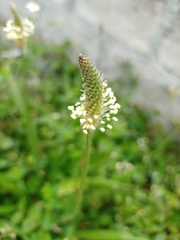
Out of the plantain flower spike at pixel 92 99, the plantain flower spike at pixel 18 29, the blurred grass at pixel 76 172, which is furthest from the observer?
the blurred grass at pixel 76 172

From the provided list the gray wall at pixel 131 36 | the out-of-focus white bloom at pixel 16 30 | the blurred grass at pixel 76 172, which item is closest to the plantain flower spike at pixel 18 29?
the out-of-focus white bloom at pixel 16 30

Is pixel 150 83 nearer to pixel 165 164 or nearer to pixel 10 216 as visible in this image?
pixel 165 164

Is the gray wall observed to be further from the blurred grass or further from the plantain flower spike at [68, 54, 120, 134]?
the plantain flower spike at [68, 54, 120, 134]

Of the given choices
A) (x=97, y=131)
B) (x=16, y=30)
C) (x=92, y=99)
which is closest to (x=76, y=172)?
(x=97, y=131)

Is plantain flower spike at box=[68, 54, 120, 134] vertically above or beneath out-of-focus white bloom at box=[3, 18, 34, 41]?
beneath

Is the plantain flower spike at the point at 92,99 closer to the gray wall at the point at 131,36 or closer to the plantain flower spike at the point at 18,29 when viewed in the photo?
the plantain flower spike at the point at 18,29

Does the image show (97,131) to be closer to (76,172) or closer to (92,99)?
(76,172)

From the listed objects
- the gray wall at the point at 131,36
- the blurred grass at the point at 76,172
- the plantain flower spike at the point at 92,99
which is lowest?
the plantain flower spike at the point at 92,99

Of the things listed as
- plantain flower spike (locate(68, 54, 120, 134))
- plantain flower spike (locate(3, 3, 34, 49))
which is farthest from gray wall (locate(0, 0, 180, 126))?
plantain flower spike (locate(68, 54, 120, 134))

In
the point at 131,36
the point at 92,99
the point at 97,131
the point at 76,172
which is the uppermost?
the point at 131,36
